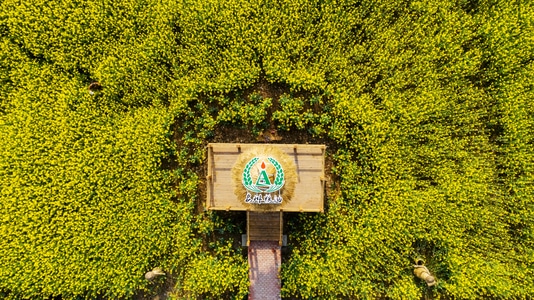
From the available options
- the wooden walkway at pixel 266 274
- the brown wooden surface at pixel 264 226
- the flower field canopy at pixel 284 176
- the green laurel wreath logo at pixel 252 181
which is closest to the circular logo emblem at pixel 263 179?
the green laurel wreath logo at pixel 252 181

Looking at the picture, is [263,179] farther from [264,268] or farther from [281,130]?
[264,268]

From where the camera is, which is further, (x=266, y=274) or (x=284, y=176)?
(x=266, y=274)

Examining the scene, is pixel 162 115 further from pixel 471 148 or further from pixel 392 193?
pixel 471 148

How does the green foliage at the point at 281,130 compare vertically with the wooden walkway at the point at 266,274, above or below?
above

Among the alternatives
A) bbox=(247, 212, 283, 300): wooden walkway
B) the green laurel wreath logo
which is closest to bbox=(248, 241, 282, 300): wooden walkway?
bbox=(247, 212, 283, 300): wooden walkway

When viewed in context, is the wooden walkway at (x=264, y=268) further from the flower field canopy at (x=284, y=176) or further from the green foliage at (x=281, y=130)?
the flower field canopy at (x=284, y=176)

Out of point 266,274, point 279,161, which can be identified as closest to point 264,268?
point 266,274
